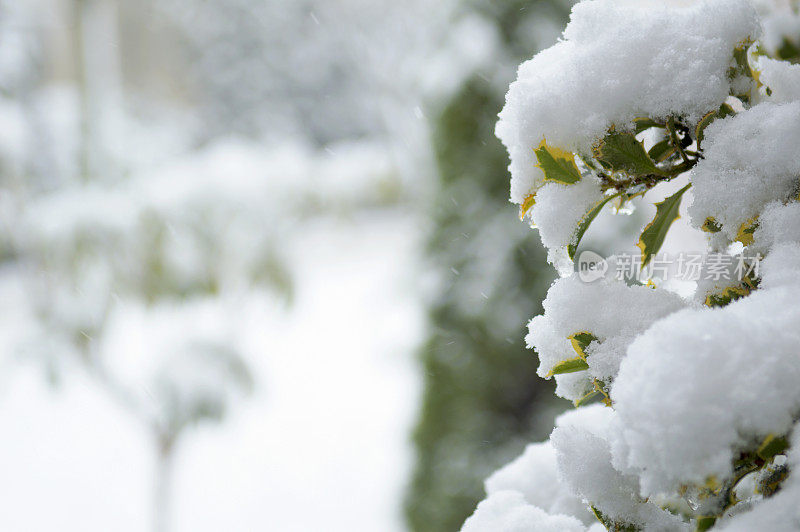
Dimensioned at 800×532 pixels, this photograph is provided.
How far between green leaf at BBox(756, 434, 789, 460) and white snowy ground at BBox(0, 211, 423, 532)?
1.34 m

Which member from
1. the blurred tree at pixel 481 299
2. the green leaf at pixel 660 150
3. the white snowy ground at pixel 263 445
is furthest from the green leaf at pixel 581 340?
the white snowy ground at pixel 263 445

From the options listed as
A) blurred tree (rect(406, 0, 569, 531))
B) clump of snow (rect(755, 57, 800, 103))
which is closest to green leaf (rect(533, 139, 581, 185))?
clump of snow (rect(755, 57, 800, 103))

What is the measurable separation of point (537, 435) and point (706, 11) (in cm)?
120

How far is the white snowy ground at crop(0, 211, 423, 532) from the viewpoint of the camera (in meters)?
2.51

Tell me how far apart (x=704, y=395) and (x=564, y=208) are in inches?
5.4

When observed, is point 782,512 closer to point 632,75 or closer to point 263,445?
Result: point 632,75

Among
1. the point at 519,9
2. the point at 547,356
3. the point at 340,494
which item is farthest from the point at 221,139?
the point at 547,356

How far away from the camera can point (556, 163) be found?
324mm

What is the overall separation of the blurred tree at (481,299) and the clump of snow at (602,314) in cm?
107

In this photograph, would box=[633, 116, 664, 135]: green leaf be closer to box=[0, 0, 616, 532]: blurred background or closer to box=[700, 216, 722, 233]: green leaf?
box=[700, 216, 722, 233]: green leaf

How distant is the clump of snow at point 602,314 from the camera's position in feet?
1.03

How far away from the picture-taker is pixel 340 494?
105 inches

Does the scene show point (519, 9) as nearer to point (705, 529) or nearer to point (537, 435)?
point (537, 435)

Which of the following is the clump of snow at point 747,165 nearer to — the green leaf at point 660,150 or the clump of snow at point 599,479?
the green leaf at point 660,150
